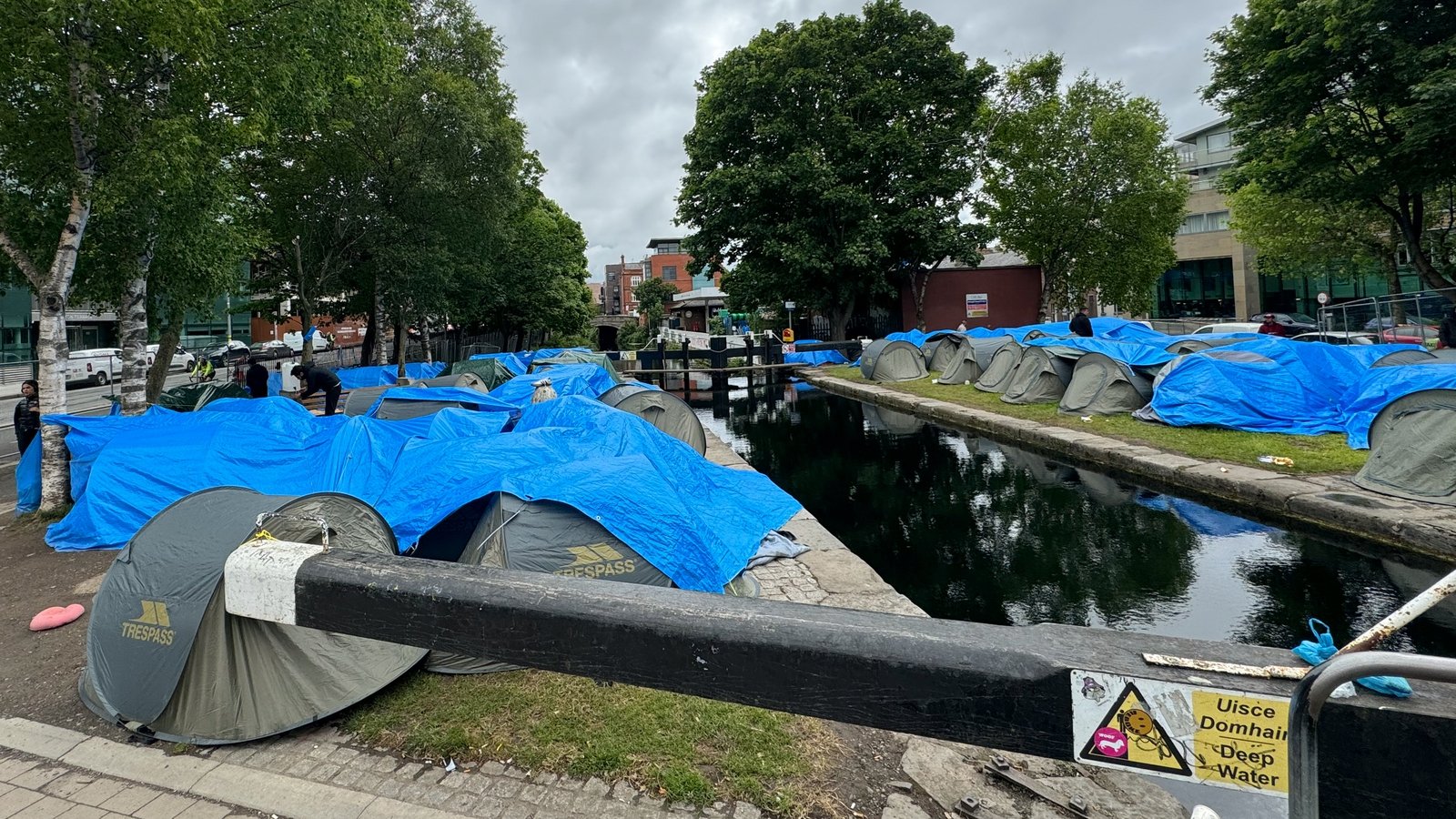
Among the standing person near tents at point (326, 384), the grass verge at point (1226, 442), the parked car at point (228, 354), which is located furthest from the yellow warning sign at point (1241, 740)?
the parked car at point (228, 354)

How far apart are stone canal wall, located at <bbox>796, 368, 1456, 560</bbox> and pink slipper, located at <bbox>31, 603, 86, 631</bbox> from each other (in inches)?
415

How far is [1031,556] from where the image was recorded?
22.9ft

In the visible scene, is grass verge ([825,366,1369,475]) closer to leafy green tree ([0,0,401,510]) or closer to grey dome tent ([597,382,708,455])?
grey dome tent ([597,382,708,455])

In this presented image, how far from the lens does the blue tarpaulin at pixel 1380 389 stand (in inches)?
293

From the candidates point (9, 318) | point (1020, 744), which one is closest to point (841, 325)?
point (1020, 744)

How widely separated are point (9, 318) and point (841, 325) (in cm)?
3828

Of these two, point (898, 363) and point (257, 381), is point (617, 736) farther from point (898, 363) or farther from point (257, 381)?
point (898, 363)

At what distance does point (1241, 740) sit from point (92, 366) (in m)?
37.4

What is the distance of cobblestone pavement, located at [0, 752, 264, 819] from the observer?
9.66ft

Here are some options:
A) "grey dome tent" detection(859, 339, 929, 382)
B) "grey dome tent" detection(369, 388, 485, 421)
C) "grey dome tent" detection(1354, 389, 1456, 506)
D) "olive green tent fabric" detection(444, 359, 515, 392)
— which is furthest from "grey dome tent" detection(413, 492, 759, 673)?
"grey dome tent" detection(859, 339, 929, 382)

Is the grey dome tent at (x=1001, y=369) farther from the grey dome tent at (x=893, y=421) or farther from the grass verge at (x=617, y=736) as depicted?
the grass verge at (x=617, y=736)

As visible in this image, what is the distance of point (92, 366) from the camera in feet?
92.6


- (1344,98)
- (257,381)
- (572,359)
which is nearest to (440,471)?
(257,381)

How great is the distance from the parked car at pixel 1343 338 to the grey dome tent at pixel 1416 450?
43.2ft
